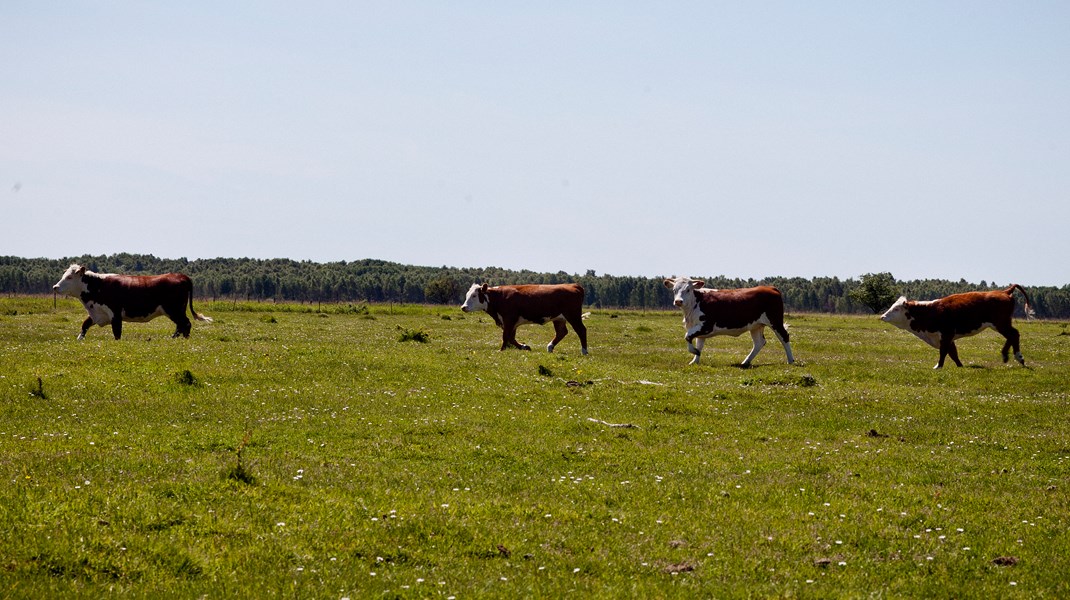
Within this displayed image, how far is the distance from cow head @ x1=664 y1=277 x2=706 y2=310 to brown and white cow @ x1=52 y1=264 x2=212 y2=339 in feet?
58.0

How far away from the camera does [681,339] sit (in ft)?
154

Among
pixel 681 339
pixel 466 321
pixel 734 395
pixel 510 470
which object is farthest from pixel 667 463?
pixel 466 321

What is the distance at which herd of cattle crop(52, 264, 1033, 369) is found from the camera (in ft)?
113

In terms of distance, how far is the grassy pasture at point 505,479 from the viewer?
9883 mm

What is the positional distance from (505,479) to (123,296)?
2563 cm

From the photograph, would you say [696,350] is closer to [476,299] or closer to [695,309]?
[695,309]

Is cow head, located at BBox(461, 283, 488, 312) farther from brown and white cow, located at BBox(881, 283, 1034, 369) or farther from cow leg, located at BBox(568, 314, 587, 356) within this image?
brown and white cow, located at BBox(881, 283, 1034, 369)

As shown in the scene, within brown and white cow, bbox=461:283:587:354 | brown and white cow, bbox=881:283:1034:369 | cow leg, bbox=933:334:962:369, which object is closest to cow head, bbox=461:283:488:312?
brown and white cow, bbox=461:283:587:354

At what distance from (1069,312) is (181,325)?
175m

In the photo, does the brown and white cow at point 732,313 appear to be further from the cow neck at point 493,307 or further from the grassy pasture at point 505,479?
the cow neck at point 493,307

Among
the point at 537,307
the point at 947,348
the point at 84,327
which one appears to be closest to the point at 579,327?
the point at 537,307

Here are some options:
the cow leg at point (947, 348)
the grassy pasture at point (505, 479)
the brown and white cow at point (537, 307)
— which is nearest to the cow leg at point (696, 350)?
the brown and white cow at point (537, 307)

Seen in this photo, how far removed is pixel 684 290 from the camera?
116 feet

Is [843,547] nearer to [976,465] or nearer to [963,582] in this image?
[963,582]
